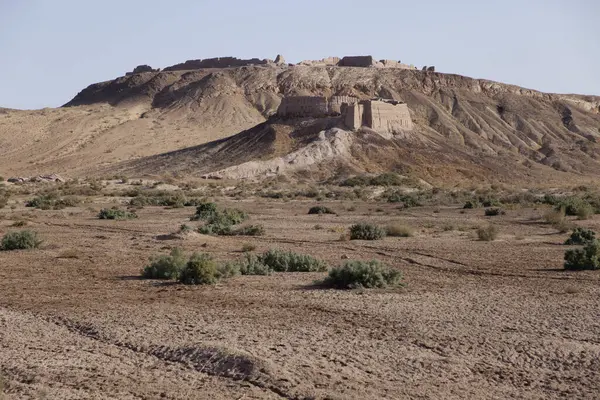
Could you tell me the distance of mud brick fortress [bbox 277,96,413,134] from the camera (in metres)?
82.7

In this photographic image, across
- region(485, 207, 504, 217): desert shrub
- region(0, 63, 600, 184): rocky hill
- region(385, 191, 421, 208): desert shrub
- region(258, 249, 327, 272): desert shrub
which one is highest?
region(0, 63, 600, 184): rocky hill

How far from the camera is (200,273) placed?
18312 millimetres

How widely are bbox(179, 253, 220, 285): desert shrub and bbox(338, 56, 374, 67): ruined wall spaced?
104662 millimetres

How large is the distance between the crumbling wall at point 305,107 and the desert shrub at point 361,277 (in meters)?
68.0

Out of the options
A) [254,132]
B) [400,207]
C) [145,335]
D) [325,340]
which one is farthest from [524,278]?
[254,132]

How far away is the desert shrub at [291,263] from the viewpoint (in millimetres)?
20788

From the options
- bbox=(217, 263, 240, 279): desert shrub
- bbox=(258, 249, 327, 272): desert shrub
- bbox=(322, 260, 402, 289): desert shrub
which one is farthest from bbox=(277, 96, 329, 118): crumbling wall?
bbox=(322, 260, 402, 289): desert shrub

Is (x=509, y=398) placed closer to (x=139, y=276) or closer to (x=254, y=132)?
(x=139, y=276)

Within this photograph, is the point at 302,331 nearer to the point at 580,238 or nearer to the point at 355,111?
the point at 580,238

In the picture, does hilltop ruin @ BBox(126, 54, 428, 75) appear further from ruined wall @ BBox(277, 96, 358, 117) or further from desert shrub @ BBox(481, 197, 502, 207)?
desert shrub @ BBox(481, 197, 502, 207)

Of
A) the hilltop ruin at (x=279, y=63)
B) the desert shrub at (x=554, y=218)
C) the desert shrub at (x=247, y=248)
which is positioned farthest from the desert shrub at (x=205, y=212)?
the hilltop ruin at (x=279, y=63)

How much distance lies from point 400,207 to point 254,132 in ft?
132

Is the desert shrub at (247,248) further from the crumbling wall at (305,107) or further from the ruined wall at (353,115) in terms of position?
the crumbling wall at (305,107)

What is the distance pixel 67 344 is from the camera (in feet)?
40.3
